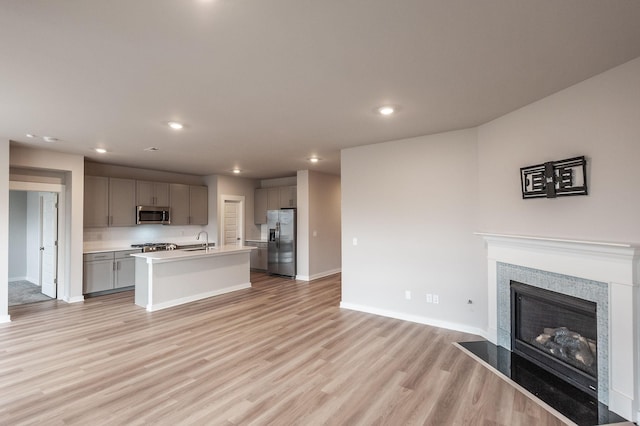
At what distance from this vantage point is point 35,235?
6938mm

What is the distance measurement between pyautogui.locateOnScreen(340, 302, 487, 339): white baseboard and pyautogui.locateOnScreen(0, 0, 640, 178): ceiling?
99.3 inches

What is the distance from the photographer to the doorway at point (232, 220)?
7.97 metres

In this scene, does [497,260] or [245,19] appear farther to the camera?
[497,260]

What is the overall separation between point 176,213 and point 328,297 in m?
4.17

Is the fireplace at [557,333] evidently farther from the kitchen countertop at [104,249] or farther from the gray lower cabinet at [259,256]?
the kitchen countertop at [104,249]

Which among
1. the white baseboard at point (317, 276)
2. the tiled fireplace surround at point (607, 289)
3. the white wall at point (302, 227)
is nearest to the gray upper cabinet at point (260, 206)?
the white wall at point (302, 227)

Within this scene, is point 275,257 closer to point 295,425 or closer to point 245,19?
point 295,425

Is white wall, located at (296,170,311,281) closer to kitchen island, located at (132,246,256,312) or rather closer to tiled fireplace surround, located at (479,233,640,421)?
kitchen island, located at (132,246,256,312)

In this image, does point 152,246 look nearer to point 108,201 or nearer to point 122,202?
point 122,202

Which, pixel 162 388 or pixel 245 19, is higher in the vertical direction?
pixel 245 19

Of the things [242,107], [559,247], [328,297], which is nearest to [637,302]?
[559,247]

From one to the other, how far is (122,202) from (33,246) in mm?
2690

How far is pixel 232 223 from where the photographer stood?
827 centimetres

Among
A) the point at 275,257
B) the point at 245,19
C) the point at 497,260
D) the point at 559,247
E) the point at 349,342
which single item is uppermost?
the point at 245,19
